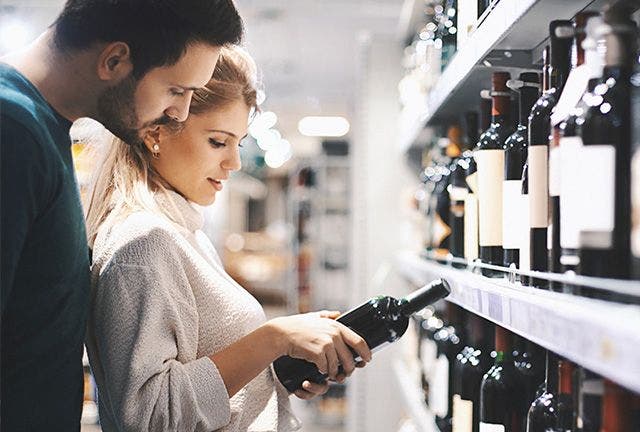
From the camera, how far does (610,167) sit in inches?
40.1

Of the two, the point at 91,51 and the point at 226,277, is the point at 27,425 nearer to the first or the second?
the point at 226,277

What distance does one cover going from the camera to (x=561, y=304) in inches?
39.6

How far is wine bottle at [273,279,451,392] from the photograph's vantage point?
169cm

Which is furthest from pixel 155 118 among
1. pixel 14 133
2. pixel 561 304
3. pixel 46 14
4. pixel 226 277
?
pixel 46 14

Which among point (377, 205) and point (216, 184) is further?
point (377, 205)

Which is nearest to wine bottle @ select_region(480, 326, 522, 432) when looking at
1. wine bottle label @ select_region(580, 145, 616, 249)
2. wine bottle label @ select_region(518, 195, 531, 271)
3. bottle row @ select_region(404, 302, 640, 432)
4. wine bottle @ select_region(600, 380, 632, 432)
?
bottle row @ select_region(404, 302, 640, 432)

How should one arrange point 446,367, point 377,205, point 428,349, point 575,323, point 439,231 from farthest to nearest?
point 377,205 < point 428,349 < point 439,231 < point 446,367 < point 575,323

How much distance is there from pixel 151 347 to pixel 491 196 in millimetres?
761

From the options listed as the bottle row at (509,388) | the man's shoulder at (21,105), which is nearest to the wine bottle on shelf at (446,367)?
the bottle row at (509,388)

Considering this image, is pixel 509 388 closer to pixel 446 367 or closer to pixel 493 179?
pixel 493 179

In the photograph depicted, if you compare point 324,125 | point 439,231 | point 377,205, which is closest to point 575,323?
point 439,231

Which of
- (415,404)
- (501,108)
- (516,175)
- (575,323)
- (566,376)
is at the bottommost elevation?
(415,404)

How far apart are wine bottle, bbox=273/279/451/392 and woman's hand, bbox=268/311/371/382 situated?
0.08 m

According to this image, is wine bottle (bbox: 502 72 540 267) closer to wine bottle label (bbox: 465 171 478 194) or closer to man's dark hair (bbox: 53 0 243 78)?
wine bottle label (bbox: 465 171 478 194)
